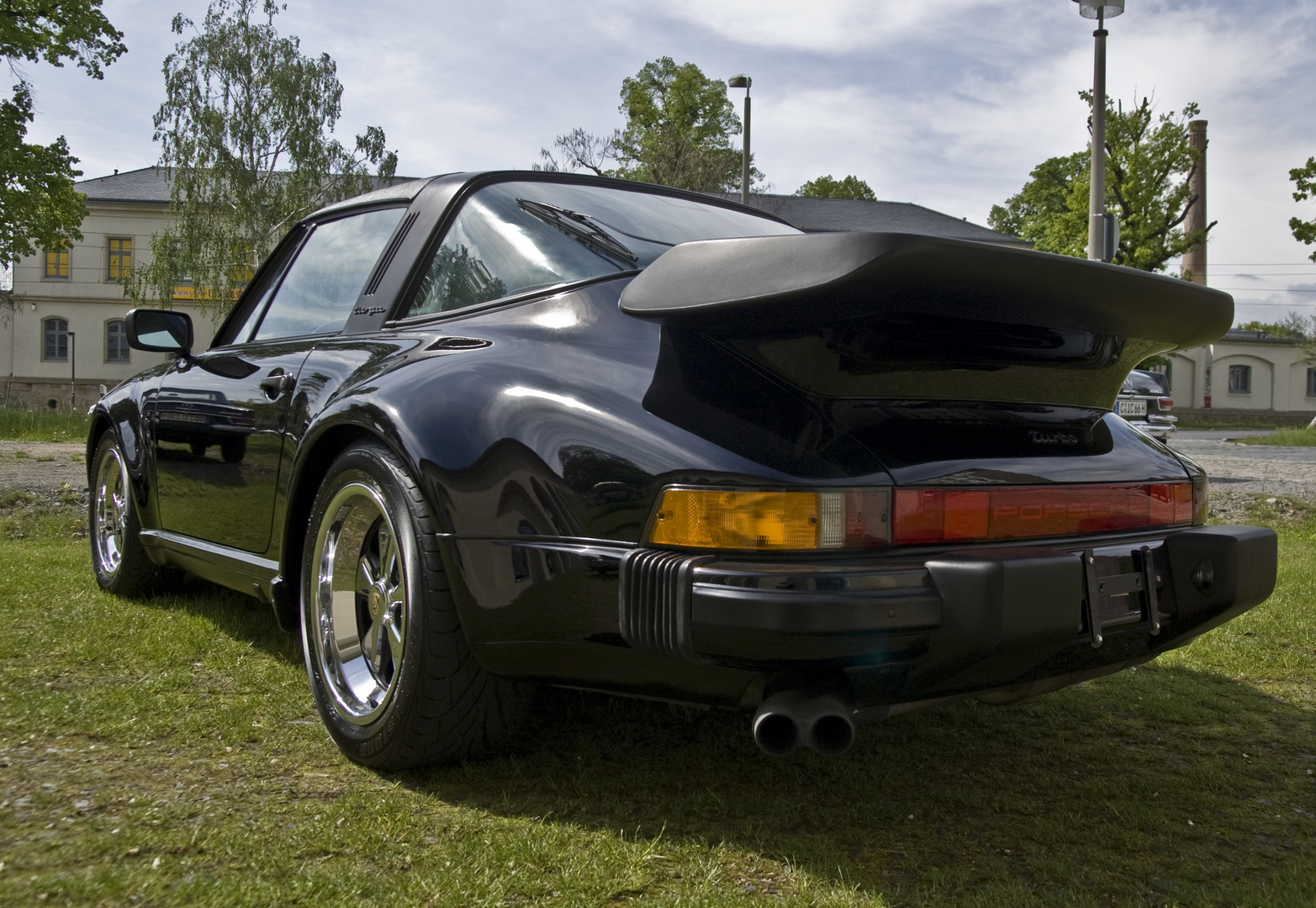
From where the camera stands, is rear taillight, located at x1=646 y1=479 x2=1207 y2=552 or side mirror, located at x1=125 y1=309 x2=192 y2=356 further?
side mirror, located at x1=125 y1=309 x2=192 y2=356

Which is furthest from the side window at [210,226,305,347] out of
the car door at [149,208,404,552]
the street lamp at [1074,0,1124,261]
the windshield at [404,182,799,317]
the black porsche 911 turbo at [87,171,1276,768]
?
the street lamp at [1074,0,1124,261]

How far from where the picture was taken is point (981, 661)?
1939mm

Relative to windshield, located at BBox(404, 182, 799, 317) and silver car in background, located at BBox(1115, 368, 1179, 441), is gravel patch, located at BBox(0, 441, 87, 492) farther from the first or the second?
silver car in background, located at BBox(1115, 368, 1179, 441)

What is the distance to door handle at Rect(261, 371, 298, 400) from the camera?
10.0 ft

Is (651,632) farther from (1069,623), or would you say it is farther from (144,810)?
(144,810)

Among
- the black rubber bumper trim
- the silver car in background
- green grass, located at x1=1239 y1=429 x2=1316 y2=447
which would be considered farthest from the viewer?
green grass, located at x1=1239 y1=429 x2=1316 y2=447

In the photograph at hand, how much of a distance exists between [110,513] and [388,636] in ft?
8.65

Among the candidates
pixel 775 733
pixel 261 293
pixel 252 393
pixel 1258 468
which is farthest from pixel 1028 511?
pixel 1258 468

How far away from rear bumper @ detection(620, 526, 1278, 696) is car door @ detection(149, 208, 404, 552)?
5.15 feet

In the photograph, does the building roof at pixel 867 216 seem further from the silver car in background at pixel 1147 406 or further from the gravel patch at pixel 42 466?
the gravel patch at pixel 42 466

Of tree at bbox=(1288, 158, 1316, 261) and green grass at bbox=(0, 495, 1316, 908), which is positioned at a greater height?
tree at bbox=(1288, 158, 1316, 261)

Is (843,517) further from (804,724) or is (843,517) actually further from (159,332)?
(159,332)

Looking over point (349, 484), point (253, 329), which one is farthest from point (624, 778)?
point (253, 329)

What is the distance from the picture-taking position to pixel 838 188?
5866cm
